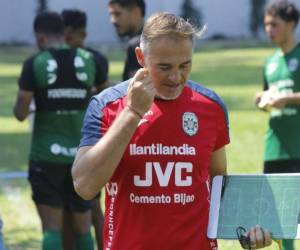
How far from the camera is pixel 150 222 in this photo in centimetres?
447

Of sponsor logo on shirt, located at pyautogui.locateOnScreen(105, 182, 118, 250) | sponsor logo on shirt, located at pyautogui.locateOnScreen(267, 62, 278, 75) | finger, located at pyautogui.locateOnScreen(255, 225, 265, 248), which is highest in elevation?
sponsor logo on shirt, located at pyautogui.locateOnScreen(267, 62, 278, 75)

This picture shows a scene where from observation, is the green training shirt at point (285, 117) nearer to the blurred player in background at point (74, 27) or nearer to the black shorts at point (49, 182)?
the blurred player in background at point (74, 27)

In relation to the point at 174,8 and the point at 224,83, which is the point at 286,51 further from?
the point at 174,8

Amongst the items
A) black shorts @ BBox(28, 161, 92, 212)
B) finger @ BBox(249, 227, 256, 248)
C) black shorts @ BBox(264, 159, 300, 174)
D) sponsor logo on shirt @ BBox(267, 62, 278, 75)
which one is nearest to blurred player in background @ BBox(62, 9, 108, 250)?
black shorts @ BBox(28, 161, 92, 212)

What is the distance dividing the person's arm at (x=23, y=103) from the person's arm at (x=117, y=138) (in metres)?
3.68

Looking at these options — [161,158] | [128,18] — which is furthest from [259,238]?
[128,18]

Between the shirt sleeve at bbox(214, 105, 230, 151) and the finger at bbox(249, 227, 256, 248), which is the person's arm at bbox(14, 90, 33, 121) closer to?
A: the shirt sleeve at bbox(214, 105, 230, 151)

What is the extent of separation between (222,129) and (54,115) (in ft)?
11.5

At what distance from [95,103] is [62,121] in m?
3.57

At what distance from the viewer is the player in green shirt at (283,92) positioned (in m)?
8.38

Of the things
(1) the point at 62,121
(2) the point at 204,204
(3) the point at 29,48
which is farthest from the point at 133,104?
(3) the point at 29,48

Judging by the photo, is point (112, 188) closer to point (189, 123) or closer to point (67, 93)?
point (189, 123)

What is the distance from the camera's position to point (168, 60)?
4.21m

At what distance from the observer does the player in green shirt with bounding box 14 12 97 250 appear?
25.9ft
